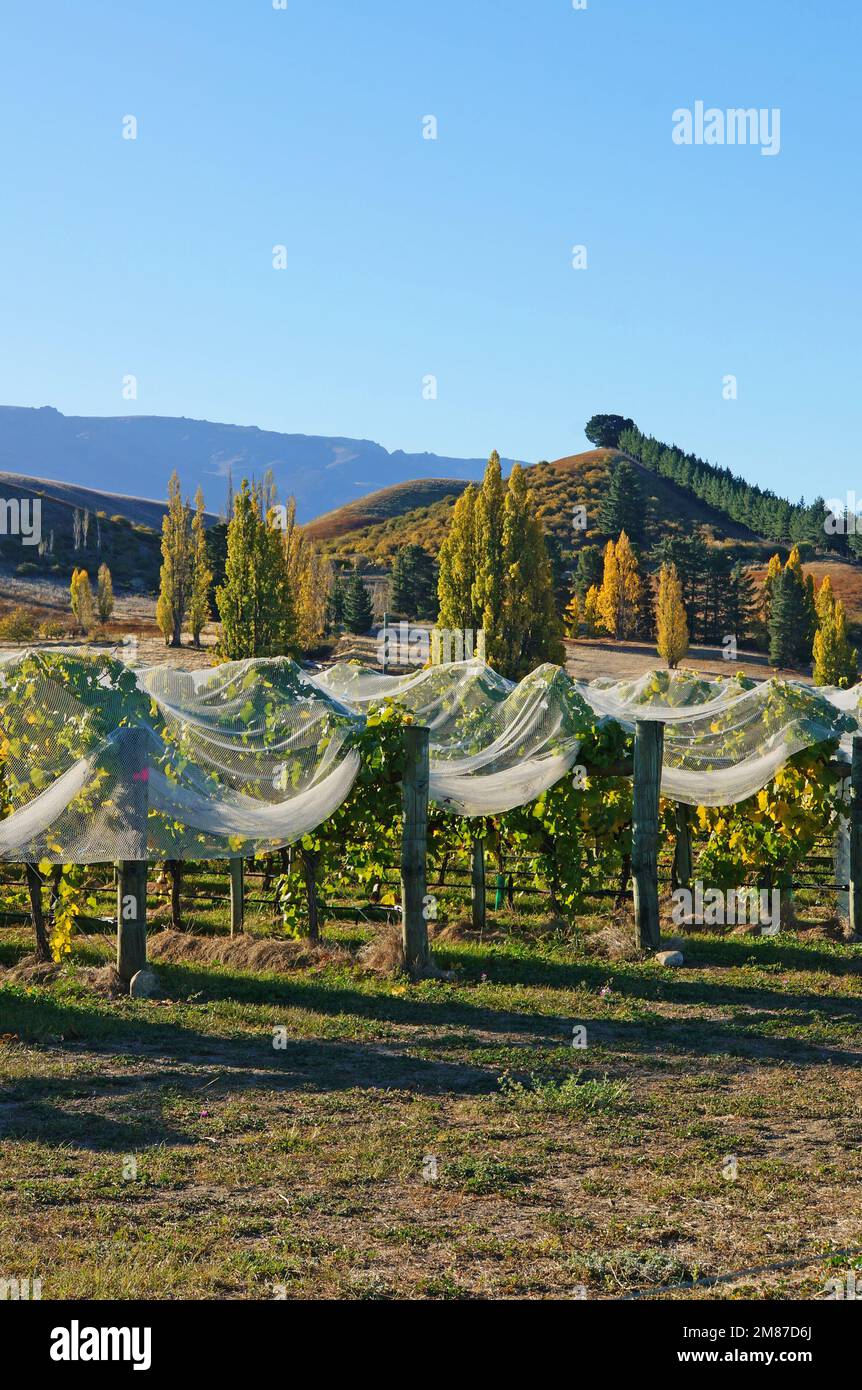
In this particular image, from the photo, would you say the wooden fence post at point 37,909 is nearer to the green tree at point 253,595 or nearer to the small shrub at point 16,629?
the green tree at point 253,595

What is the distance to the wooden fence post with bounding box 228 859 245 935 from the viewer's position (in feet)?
40.3

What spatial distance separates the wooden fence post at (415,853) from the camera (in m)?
10.9

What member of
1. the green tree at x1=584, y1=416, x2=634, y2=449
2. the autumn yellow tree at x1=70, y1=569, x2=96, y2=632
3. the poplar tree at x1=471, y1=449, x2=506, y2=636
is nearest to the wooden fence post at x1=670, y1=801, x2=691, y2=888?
the poplar tree at x1=471, y1=449, x2=506, y2=636

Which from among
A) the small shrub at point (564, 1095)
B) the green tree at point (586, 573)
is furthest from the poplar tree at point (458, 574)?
the small shrub at point (564, 1095)

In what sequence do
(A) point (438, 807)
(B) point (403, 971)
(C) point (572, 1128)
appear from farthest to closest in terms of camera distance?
(A) point (438, 807) < (B) point (403, 971) < (C) point (572, 1128)

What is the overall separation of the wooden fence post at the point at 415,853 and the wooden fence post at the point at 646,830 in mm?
2034

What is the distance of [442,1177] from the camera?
6086 millimetres

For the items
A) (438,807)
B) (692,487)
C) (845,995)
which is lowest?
(845,995)

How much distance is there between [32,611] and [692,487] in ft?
220

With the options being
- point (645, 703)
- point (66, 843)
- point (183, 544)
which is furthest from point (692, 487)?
point (66, 843)

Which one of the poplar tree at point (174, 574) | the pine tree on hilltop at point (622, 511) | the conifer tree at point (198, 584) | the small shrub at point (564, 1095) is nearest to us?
the small shrub at point (564, 1095)

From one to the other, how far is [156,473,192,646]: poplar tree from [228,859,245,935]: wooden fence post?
50197 millimetres
